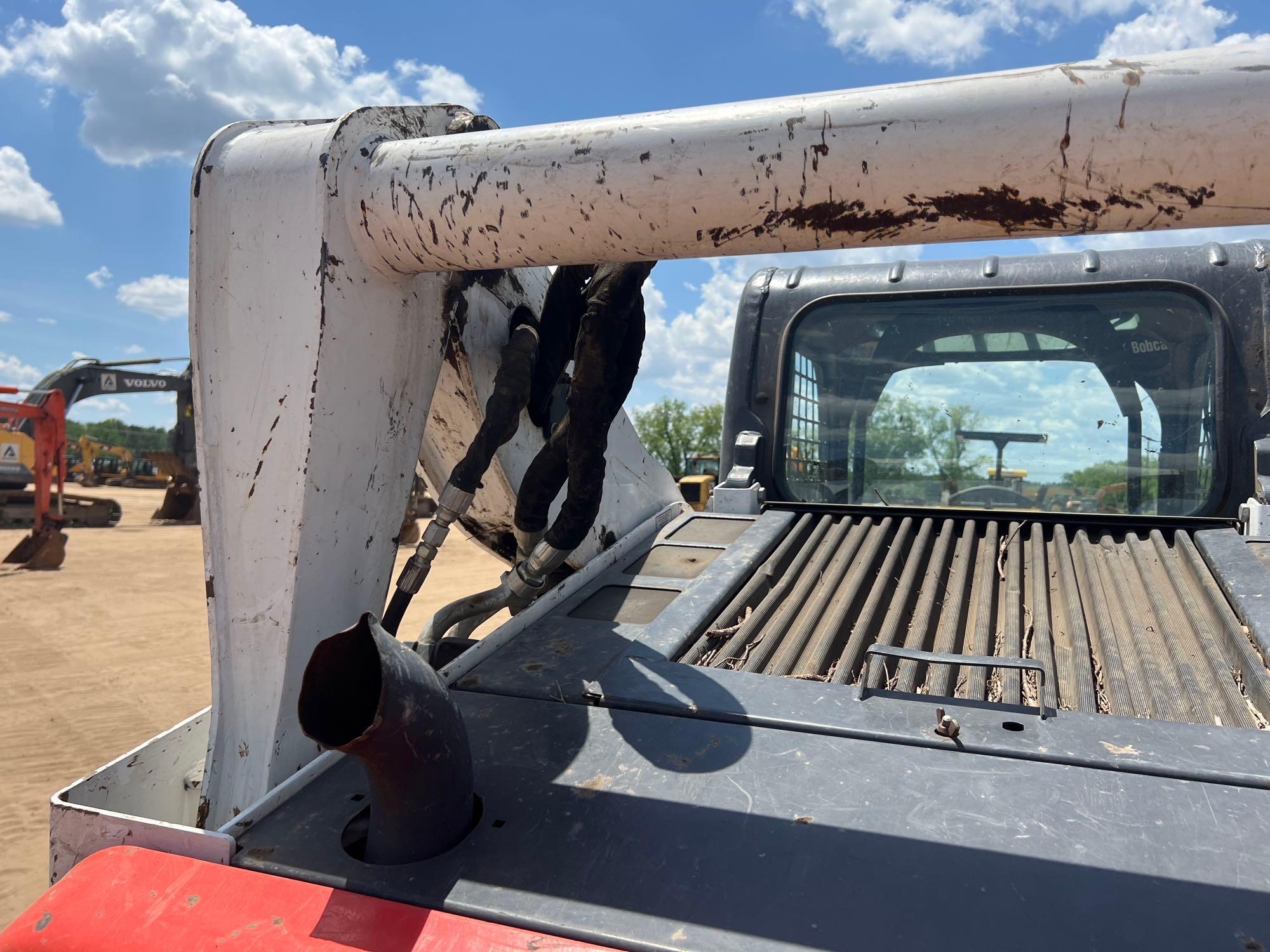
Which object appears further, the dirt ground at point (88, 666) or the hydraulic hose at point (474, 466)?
the dirt ground at point (88, 666)

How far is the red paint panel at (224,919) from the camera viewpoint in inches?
44.8

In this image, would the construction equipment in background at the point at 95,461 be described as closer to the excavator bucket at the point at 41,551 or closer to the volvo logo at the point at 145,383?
the volvo logo at the point at 145,383

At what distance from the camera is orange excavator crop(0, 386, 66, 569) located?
12984 mm

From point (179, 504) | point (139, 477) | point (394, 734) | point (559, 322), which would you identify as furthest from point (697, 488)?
point (139, 477)

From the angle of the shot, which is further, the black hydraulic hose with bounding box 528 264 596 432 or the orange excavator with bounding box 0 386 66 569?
the orange excavator with bounding box 0 386 66 569

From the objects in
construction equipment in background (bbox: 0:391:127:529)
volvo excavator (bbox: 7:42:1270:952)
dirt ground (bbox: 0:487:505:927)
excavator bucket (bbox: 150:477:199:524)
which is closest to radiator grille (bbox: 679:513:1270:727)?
volvo excavator (bbox: 7:42:1270:952)

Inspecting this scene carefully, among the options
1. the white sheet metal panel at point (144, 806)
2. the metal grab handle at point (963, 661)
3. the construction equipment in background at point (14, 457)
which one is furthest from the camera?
the construction equipment in background at point (14, 457)

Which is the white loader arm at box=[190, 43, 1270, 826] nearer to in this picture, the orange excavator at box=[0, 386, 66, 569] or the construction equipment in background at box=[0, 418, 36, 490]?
the orange excavator at box=[0, 386, 66, 569]

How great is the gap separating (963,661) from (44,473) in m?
15.0

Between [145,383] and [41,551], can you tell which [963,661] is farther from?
[145,383]

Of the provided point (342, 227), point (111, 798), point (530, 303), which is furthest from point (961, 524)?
point (111, 798)

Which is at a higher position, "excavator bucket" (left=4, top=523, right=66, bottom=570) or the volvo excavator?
the volvo excavator

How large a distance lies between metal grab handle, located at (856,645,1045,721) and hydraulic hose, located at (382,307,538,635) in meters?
0.94

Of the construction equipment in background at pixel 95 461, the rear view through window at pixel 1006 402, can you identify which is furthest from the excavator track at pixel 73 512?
the rear view through window at pixel 1006 402
